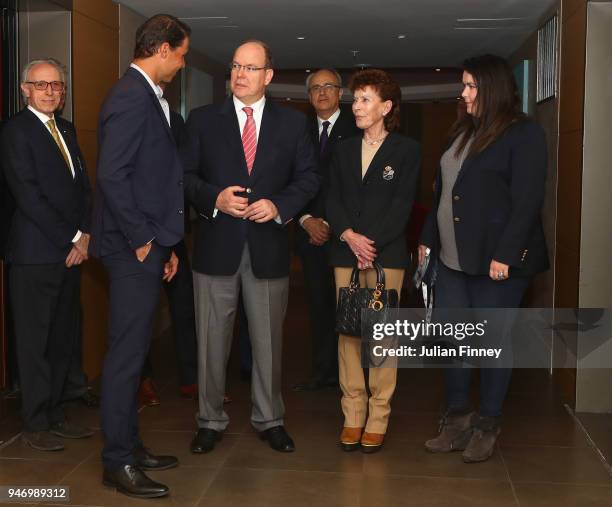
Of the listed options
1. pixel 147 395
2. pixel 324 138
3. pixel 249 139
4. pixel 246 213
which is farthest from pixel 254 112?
pixel 147 395

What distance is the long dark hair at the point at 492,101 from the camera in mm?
4062

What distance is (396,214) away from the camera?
13.6ft

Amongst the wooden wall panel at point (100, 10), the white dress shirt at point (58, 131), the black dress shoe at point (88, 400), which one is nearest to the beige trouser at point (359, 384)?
the white dress shirt at point (58, 131)

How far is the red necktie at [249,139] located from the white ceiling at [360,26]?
7.24 ft

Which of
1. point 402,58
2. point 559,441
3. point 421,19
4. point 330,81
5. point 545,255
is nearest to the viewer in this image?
point 545,255

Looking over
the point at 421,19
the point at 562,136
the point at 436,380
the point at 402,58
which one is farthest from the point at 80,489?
the point at 402,58

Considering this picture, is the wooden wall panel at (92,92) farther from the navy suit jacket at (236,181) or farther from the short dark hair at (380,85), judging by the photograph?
the short dark hair at (380,85)

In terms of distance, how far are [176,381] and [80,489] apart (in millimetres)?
1952

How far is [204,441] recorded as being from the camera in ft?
14.0

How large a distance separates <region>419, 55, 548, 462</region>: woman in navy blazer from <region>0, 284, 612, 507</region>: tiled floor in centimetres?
29

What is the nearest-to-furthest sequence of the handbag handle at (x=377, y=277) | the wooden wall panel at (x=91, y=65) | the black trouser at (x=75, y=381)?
the handbag handle at (x=377, y=277), the black trouser at (x=75, y=381), the wooden wall panel at (x=91, y=65)

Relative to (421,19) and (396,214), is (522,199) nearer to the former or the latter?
(396,214)

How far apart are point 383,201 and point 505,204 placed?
0.56 meters

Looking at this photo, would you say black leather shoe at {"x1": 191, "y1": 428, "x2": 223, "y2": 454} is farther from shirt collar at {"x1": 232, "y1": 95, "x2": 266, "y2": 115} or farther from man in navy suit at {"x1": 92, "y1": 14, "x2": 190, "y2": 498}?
shirt collar at {"x1": 232, "y1": 95, "x2": 266, "y2": 115}
